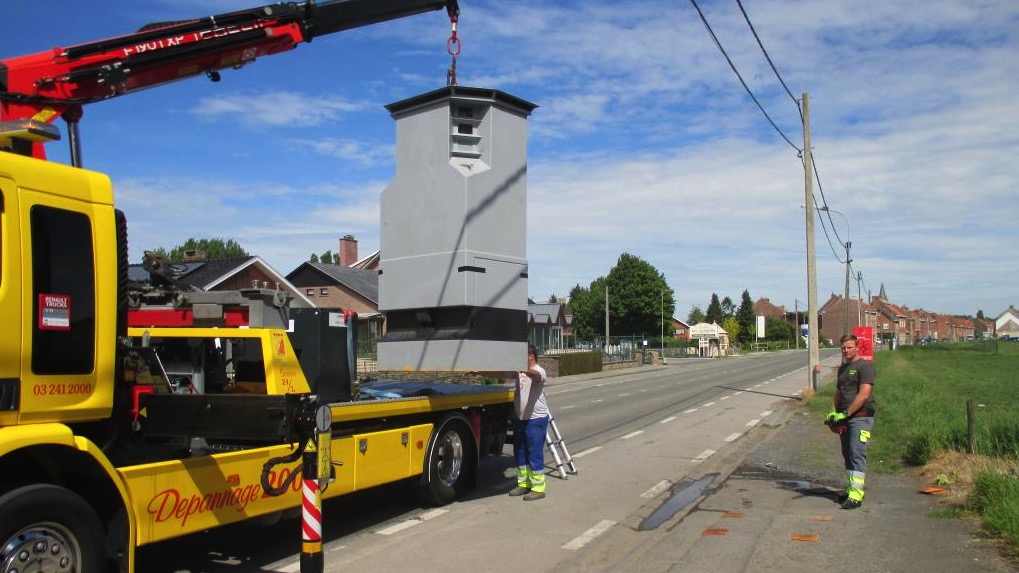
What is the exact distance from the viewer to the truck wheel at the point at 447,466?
28.6 feet

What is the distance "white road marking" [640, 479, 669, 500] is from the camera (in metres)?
9.64

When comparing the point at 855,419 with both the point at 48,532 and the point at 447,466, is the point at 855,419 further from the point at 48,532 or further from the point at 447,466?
the point at 48,532

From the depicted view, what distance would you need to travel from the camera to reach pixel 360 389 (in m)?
8.86

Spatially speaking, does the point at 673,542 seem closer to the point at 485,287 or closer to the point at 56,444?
the point at 485,287

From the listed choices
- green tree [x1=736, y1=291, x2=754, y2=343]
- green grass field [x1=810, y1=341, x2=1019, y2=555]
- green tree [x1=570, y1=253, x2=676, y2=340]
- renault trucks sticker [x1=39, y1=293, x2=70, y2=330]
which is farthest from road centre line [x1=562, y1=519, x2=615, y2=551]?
green tree [x1=736, y1=291, x2=754, y2=343]

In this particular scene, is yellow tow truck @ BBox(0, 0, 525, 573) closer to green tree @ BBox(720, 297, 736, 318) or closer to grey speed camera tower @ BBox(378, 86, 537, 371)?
grey speed camera tower @ BBox(378, 86, 537, 371)

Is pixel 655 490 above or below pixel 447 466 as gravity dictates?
below

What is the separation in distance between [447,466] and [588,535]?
215 cm

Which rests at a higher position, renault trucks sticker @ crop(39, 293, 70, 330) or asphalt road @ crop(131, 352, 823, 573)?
renault trucks sticker @ crop(39, 293, 70, 330)

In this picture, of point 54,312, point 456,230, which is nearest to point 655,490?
point 456,230

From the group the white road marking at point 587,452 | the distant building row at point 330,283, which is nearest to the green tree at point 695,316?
the distant building row at point 330,283

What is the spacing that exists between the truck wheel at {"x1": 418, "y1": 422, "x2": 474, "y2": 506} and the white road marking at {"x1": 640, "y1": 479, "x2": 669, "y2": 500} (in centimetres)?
209

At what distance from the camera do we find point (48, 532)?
4406 mm

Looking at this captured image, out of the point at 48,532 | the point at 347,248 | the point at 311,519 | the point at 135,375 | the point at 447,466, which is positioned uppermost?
the point at 347,248
